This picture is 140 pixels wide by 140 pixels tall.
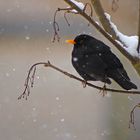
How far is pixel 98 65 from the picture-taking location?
2.79 m

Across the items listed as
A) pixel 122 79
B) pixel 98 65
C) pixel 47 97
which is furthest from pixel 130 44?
pixel 47 97

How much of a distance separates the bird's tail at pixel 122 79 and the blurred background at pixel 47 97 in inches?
176

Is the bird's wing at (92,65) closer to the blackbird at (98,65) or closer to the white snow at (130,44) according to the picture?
the blackbird at (98,65)

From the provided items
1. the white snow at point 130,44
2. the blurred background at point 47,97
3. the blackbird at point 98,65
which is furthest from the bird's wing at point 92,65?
the blurred background at point 47,97

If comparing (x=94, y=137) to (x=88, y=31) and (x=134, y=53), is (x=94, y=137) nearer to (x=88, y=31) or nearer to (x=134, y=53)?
(x=88, y=31)

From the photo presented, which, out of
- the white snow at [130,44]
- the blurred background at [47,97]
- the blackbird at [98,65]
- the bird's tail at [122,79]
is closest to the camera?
the white snow at [130,44]

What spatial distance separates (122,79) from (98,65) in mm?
175

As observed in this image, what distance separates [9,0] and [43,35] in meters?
0.65

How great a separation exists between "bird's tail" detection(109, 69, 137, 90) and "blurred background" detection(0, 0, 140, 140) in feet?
14.7

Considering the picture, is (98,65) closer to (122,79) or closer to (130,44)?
(122,79)

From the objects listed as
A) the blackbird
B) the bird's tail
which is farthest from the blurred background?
Result: the bird's tail

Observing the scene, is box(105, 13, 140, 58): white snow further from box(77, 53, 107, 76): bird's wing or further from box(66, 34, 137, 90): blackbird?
box(77, 53, 107, 76): bird's wing

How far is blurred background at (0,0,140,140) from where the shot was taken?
7.35 m

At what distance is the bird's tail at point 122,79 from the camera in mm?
2581
